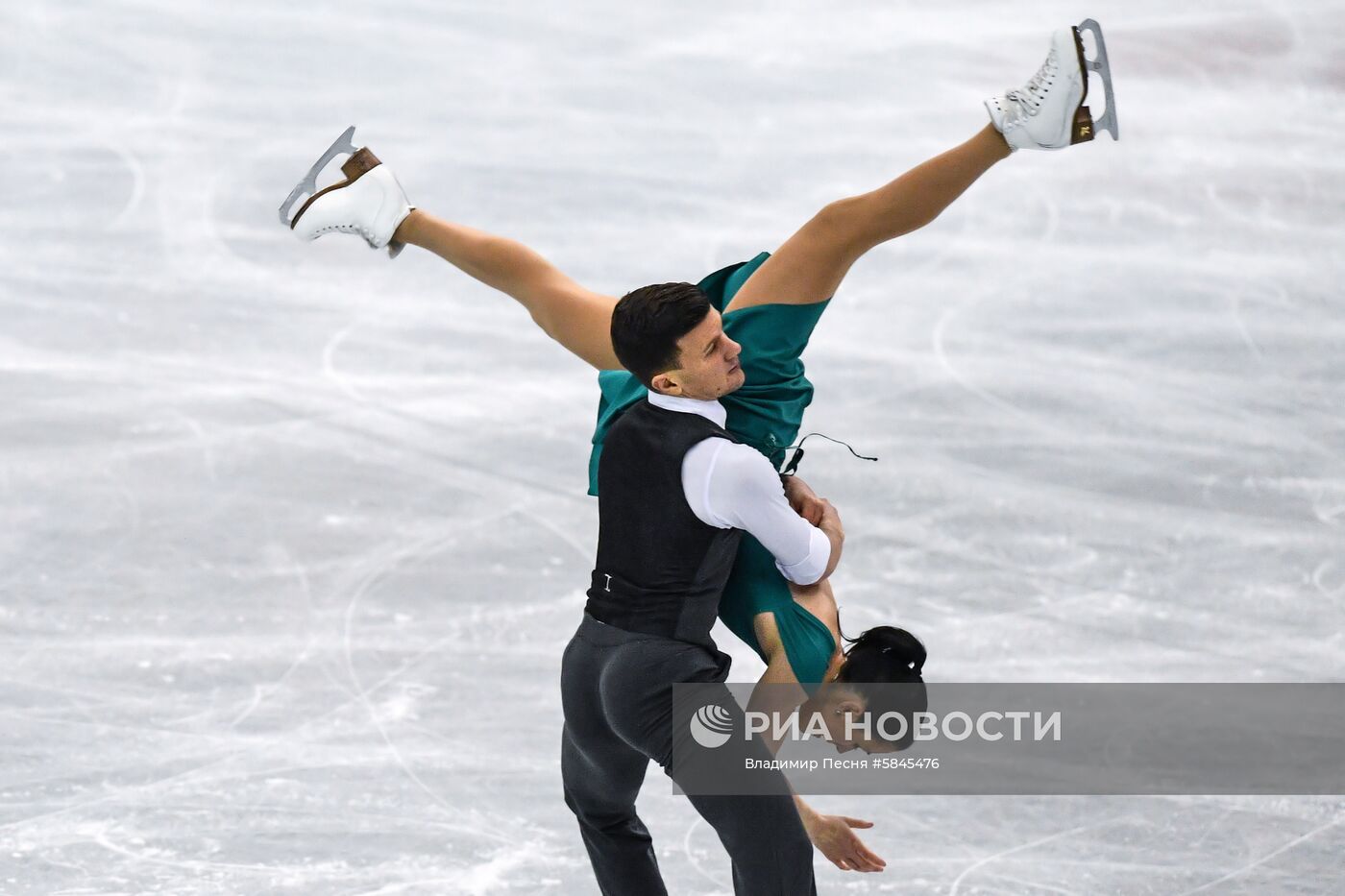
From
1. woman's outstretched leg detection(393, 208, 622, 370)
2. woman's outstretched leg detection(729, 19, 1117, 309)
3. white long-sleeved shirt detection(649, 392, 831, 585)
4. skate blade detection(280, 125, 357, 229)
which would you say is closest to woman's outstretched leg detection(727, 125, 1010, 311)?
woman's outstretched leg detection(729, 19, 1117, 309)

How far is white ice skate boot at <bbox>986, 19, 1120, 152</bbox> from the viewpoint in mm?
3053

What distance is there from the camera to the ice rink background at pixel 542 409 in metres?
4.28

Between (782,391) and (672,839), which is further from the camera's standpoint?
(672,839)

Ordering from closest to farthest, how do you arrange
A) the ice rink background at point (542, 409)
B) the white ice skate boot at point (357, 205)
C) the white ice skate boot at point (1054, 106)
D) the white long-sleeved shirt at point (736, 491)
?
1. the white long-sleeved shirt at point (736, 491)
2. the white ice skate boot at point (1054, 106)
3. the white ice skate boot at point (357, 205)
4. the ice rink background at point (542, 409)

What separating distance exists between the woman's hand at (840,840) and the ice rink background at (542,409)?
2.95ft

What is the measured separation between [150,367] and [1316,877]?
462 centimetres

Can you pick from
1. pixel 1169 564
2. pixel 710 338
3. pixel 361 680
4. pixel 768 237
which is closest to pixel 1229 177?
pixel 768 237

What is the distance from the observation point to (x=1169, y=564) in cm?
549

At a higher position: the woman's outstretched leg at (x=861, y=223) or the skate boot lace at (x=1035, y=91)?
the skate boot lace at (x=1035, y=91)

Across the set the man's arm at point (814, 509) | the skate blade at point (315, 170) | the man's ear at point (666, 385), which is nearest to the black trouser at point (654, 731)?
the man's arm at point (814, 509)

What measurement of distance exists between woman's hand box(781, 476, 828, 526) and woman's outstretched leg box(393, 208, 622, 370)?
409mm

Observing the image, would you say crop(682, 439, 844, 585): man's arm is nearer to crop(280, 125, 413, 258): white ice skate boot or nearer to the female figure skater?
the female figure skater

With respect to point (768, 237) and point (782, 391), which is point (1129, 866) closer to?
point (782, 391)

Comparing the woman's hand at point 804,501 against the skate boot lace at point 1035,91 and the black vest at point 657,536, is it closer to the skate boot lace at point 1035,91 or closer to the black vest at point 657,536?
the black vest at point 657,536
